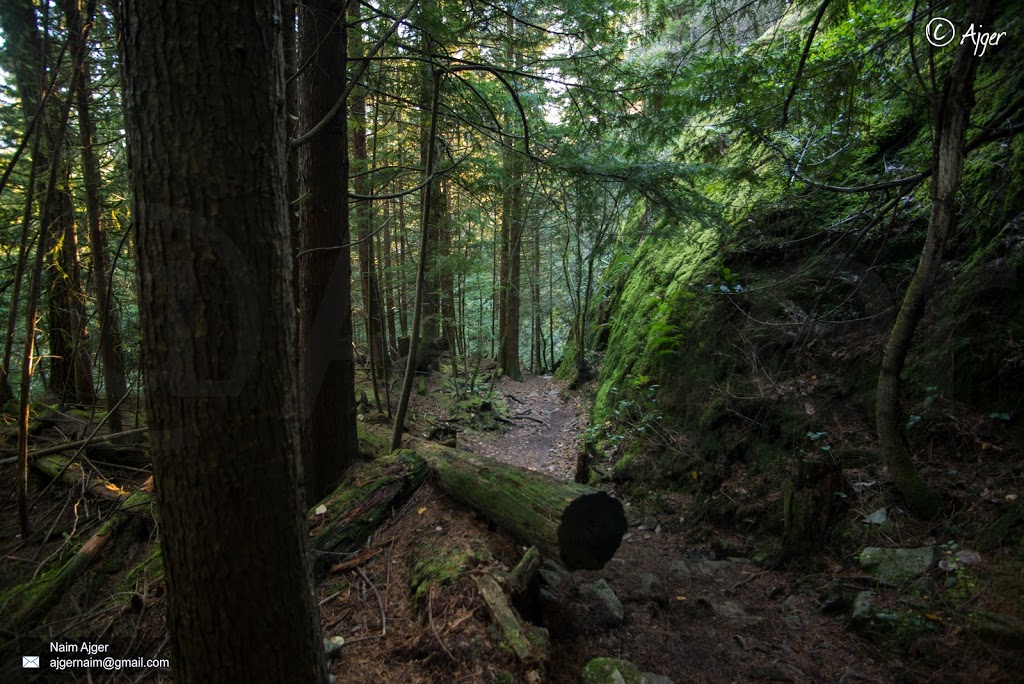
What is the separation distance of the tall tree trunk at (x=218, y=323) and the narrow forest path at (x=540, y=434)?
5.82 meters

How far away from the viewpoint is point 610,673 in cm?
286

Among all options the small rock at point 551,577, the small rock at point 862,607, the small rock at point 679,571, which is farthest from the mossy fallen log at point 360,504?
the small rock at point 862,607

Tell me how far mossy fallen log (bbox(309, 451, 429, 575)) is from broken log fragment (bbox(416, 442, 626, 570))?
0.79 m

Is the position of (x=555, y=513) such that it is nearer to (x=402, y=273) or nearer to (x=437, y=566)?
(x=437, y=566)

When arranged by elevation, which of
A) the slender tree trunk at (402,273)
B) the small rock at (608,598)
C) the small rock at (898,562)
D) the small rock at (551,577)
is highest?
the slender tree trunk at (402,273)

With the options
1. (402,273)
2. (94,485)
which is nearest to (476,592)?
(94,485)

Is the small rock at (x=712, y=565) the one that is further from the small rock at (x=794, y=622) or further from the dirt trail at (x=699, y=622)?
the small rock at (x=794, y=622)

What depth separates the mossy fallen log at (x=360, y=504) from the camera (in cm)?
390

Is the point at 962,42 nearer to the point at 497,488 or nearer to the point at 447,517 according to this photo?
the point at 497,488

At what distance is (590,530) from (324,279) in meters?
3.44

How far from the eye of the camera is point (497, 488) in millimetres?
4031

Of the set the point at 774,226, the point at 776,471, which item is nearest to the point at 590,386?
the point at 774,226

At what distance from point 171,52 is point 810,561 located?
17.1 feet

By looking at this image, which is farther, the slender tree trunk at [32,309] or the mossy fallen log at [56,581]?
the mossy fallen log at [56,581]
